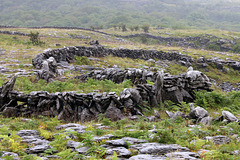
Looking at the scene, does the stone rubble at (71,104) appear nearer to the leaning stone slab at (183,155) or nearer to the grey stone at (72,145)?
the grey stone at (72,145)

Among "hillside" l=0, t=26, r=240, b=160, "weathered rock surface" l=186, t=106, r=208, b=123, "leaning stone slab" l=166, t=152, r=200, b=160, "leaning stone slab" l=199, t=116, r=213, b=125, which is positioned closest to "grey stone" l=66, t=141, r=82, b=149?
"hillside" l=0, t=26, r=240, b=160

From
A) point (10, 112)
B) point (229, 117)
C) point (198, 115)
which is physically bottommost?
point (10, 112)

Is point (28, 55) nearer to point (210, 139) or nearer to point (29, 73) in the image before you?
point (29, 73)

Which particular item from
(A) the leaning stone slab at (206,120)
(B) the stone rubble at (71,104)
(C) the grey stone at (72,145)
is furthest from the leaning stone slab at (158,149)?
(B) the stone rubble at (71,104)

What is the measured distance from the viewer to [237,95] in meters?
14.9

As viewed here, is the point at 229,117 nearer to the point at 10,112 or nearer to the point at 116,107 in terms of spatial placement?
the point at 116,107

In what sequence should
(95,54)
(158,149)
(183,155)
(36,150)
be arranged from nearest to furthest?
1. (183,155)
2. (158,149)
3. (36,150)
4. (95,54)

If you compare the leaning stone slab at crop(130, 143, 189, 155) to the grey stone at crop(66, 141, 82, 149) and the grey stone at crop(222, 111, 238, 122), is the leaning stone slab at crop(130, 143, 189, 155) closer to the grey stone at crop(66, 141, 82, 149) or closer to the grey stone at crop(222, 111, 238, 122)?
the grey stone at crop(66, 141, 82, 149)

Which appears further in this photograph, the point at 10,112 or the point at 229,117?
the point at 10,112

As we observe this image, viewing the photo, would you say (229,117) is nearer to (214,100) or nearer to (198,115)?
(198,115)

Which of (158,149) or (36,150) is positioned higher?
(158,149)

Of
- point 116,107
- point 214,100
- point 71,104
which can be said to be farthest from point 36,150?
point 214,100

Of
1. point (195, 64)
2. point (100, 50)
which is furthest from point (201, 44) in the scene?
point (100, 50)

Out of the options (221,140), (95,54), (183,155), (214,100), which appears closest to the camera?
(183,155)
